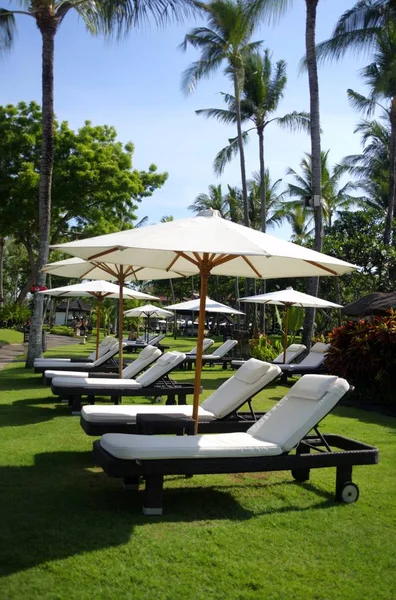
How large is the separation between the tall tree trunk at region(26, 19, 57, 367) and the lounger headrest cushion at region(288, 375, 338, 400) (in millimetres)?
10991

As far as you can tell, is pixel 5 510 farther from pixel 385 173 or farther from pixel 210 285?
pixel 210 285

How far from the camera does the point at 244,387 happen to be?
6.66 metres

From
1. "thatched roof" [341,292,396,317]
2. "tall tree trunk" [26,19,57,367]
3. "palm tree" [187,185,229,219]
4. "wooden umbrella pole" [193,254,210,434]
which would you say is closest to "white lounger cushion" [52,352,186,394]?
"wooden umbrella pole" [193,254,210,434]

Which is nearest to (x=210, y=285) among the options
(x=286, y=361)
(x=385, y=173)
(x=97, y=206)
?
(x=385, y=173)

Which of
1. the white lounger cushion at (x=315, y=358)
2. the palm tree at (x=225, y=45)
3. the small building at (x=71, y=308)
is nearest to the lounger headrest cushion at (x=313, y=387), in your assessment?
the white lounger cushion at (x=315, y=358)

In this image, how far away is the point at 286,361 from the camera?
1614cm

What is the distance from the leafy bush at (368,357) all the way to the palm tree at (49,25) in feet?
25.1

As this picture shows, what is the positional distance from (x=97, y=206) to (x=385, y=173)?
1839 cm

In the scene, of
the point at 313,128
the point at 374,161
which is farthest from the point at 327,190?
the point at 313,128

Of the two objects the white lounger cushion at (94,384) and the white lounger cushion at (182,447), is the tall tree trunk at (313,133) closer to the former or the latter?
the white lounger cushion at (94,384)

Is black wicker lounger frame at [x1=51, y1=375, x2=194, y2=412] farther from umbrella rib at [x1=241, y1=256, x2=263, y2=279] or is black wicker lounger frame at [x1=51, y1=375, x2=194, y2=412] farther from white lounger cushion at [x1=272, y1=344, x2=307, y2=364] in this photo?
white lounger cushion at [x1=272, y1=344, x2=307, y2=364]

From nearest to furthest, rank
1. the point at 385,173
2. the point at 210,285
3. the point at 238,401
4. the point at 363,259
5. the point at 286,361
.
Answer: the point at 238,401, the point at 286,361, the point at 363,259, the point at 385,173, the point at 210,285

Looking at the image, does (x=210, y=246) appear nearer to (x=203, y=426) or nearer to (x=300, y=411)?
(x=300, y=411)

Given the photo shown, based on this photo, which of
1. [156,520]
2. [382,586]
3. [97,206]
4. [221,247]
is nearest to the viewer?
[382,586]
